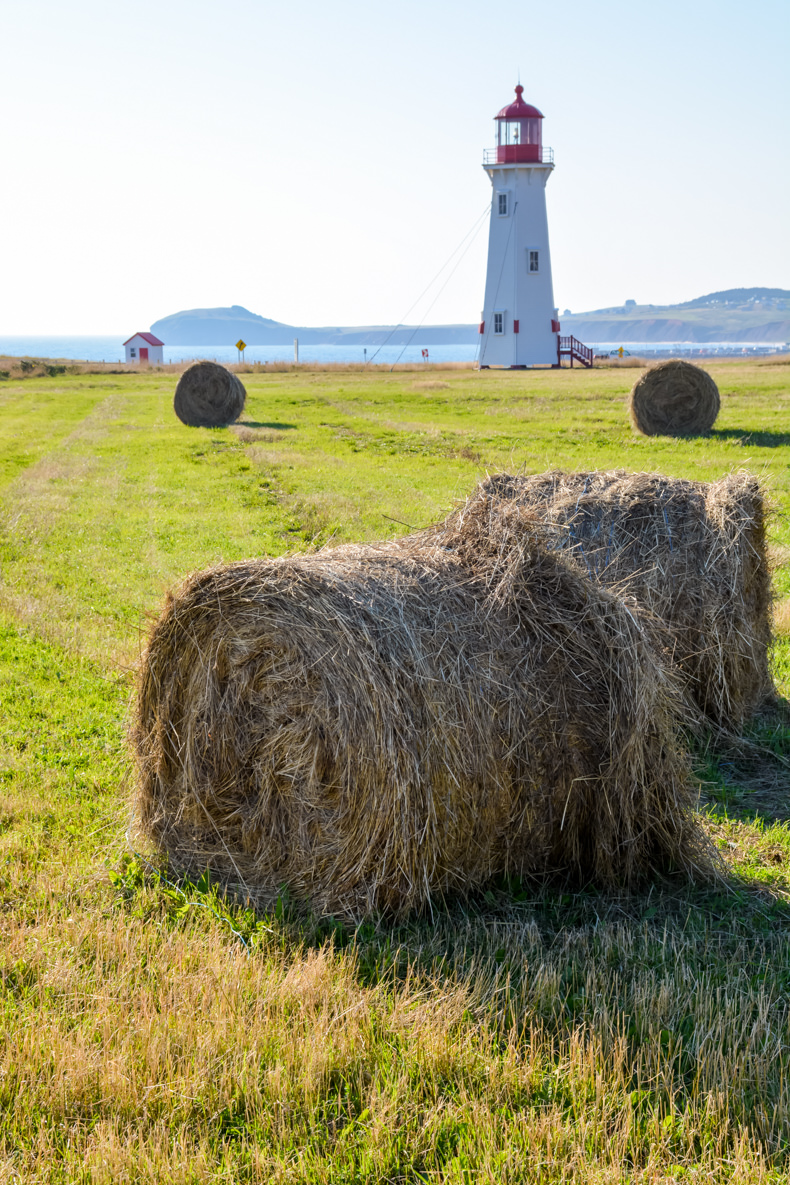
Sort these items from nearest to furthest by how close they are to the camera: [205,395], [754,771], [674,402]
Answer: [754,771] → [674,402] → [205,395]

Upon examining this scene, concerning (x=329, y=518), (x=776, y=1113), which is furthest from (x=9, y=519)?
(x=776, y=1113)

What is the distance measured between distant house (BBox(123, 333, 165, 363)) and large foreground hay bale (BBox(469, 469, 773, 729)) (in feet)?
316

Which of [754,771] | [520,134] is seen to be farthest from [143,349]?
[754,771]

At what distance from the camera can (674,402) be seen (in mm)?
25609

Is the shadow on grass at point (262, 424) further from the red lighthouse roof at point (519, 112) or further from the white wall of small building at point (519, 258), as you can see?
the red lighthouse roof at point (519, 112)

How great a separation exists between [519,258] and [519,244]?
32.0 inches

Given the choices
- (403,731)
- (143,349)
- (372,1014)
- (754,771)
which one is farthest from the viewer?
(143,349)

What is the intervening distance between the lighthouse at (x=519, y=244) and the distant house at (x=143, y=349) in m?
47.1

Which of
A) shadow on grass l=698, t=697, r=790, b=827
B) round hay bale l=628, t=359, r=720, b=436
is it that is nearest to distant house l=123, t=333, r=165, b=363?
round hay bale l=628, t=359, r=720, b=436

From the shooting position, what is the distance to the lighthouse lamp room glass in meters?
60.4

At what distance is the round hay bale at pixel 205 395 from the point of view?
30.2 metres

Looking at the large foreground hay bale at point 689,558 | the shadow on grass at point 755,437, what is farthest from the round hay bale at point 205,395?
the large foreground hay bale at point 689,558

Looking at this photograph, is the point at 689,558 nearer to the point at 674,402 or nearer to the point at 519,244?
the point at 674,402

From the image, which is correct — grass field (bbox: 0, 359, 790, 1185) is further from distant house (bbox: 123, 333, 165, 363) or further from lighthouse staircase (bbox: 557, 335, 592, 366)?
distant house (bbox: 123, 333, 165, 363)
